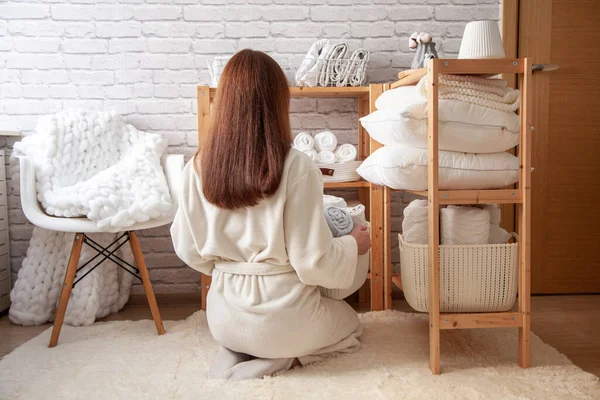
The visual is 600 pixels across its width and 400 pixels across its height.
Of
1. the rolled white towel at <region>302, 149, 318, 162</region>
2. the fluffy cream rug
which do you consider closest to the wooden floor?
the fluffy cream rug

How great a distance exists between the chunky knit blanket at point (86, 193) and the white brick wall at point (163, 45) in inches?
9.5

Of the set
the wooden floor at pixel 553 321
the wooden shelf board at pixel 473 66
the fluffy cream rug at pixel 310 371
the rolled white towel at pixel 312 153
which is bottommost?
the wooden floor at pixel 553 321

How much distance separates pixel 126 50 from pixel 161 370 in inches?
63.1

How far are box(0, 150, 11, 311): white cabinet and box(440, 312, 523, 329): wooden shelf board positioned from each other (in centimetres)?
202

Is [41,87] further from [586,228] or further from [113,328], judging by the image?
[586,228]

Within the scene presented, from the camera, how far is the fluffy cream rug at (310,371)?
64.4 inches

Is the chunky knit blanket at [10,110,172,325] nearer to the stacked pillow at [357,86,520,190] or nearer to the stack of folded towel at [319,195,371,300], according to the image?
the stack of folded towel at [319,195,371,300]

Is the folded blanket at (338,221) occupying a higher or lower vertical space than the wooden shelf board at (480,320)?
higher

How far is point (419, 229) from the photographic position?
198 cm

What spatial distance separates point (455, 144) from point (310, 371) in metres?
0.88

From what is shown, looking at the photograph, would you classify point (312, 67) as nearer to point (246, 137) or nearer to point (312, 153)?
point (312, 153)

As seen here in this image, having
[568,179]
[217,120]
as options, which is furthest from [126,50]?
[568,179]

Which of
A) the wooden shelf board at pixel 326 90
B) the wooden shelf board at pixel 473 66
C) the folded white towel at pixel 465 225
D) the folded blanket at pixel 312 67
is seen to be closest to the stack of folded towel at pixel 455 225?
the folded white towel at pixel 465 225

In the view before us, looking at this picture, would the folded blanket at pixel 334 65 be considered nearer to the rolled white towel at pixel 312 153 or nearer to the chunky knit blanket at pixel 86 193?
the rolled white towel at pixel 312 153
